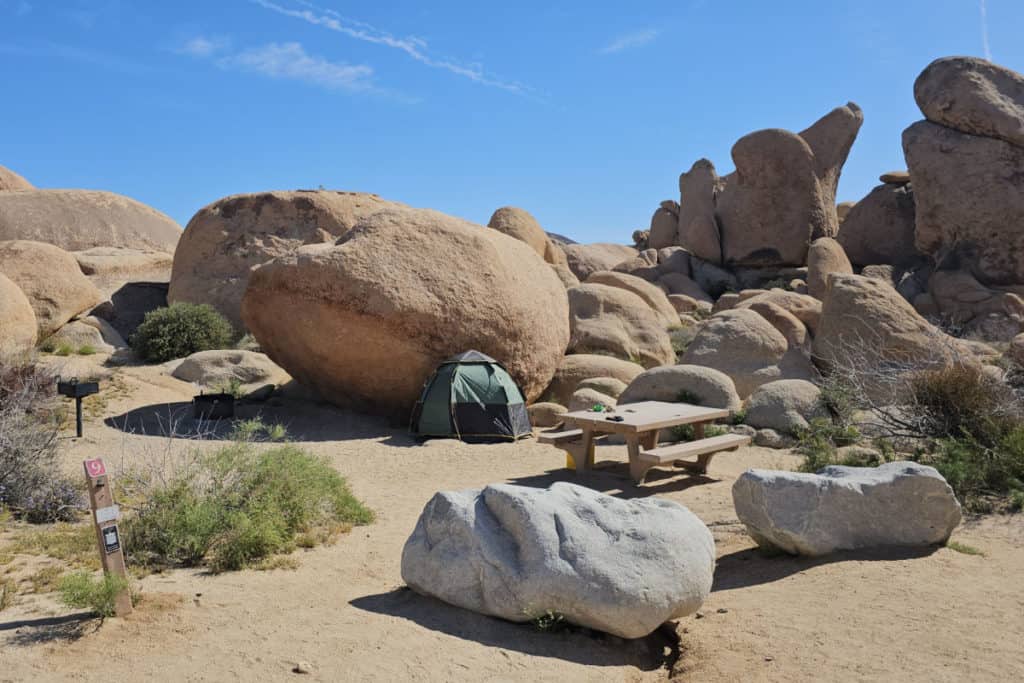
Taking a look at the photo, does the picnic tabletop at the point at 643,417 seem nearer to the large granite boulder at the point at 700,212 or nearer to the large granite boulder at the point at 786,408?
the large granite boulder at the point at 786,408

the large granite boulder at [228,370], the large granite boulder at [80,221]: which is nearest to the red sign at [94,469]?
the large granite boulder at [228,370]

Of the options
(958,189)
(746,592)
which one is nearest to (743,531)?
(746,592)

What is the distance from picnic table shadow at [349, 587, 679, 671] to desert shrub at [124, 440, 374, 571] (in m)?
1.17

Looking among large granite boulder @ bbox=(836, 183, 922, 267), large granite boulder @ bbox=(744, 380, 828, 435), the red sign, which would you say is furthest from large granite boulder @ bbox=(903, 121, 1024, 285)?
the red sign

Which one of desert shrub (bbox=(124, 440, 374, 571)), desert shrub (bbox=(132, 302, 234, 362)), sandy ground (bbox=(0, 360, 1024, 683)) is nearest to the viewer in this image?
sandy ground (bbox=(0, 360, 1024, 683))

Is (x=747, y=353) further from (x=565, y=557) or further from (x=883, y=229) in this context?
(x=883, y=229)

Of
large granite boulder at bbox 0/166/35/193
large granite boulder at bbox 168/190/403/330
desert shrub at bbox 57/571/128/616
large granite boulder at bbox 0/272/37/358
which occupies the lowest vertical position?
desert shrub at bbox 57/571/128/616

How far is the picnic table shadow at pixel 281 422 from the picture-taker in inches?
433

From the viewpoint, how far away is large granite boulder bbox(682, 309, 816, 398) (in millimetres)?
13570

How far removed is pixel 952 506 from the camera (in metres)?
6.04

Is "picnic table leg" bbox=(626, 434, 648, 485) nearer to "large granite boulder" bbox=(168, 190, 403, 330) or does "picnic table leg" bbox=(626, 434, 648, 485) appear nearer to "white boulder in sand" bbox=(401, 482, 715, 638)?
"white boulder in sand" bbox=(401, 482, 715, 638)

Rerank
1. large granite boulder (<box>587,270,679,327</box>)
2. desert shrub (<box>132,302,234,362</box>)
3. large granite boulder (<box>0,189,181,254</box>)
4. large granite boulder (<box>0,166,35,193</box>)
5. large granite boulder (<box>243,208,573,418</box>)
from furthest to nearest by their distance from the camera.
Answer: large granite boulder (<box>0,166,35,193</box>)
large granite boulder (<box>0,189,181,254</box>)
large granite boulder (<box>587,270,679,327</box>)
desert shrub (<box>132,302,234,362</box>)
large granite boulder (<box>243,208,573,418</box>)

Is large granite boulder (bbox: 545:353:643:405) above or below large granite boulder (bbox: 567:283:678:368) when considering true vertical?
below

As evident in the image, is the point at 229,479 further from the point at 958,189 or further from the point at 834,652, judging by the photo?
the point at 958,189
